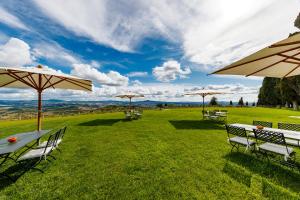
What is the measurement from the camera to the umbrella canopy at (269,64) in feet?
10.5

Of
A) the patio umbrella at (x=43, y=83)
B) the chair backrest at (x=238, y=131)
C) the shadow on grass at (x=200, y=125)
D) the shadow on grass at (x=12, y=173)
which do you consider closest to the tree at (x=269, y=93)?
the shadow on grass at (x=200, y=125)

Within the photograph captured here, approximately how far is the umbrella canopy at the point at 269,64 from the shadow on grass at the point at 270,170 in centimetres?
279

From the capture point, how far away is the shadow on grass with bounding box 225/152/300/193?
3.89 meters

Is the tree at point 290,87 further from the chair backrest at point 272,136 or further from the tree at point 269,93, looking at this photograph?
the chair backrest at point 272,136

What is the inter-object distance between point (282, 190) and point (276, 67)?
3648mm

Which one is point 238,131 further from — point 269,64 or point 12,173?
point 12,173

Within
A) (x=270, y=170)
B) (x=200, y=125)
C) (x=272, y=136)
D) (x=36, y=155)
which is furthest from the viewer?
(x=200, y=125)

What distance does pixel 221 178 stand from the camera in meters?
4.12

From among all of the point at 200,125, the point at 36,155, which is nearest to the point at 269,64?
the point at 36,155

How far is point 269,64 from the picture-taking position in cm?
479

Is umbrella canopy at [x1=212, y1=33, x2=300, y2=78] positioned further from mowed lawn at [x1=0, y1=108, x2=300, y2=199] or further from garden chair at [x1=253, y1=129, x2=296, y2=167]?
mowed lawn at [x1=0, y1=108, x2=300, y2=199]

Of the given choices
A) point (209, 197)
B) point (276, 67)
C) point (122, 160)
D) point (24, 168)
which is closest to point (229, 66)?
point (276, 67)

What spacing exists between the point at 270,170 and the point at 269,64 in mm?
2997

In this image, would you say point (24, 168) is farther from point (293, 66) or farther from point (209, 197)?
point (293, 66)
